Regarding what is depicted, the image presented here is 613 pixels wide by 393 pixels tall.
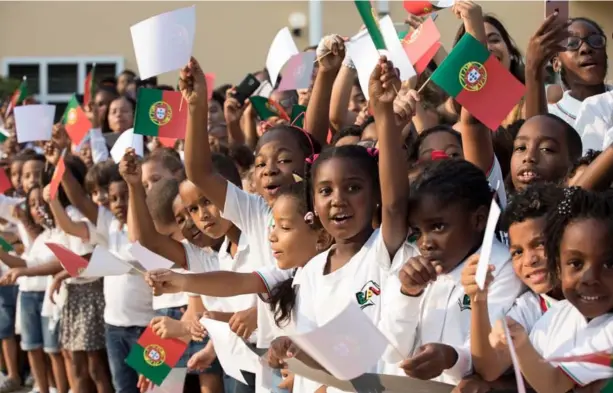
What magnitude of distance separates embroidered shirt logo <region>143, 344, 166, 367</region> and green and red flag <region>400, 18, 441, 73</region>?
4.86ft

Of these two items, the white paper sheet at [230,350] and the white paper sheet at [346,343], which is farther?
the white paper sheet at [230,350]

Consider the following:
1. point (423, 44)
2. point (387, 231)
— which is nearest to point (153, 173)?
point (423, 44)

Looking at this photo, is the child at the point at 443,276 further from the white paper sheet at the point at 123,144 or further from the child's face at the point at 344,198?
the white paper sheet at the point at 123,144

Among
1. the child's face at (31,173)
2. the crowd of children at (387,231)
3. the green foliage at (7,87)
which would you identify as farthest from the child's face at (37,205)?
the green foliage at (7,87)

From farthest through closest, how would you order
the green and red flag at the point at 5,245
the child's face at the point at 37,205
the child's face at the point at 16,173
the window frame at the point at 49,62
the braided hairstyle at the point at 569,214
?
→ the window frame at the point at 49,62
the child's face at the point at 16,173
the child's face at the point at 37,205
the green and red flag at the point at 5,245
the braided hairstyle at the point at 569,214

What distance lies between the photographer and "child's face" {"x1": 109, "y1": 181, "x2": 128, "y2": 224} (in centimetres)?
591

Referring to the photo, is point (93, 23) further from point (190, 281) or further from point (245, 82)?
point (190, 281)

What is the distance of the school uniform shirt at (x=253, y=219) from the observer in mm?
4172

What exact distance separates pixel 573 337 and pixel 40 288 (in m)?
5.01

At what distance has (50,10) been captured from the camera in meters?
14.9

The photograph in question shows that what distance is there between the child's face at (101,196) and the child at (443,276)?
3.30 m

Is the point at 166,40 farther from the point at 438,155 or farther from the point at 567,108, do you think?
the point at 567,108

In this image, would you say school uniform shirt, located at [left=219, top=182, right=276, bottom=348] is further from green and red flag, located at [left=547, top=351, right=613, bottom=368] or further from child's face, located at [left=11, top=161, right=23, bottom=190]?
child's face, located at [left=11, top=161, right=23, bottom=190]

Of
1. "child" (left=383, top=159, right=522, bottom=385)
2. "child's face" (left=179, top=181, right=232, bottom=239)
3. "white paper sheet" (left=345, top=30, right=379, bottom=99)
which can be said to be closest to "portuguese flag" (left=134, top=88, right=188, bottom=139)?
"child's face" (left=179, top=181, right=232, bottom=239)
